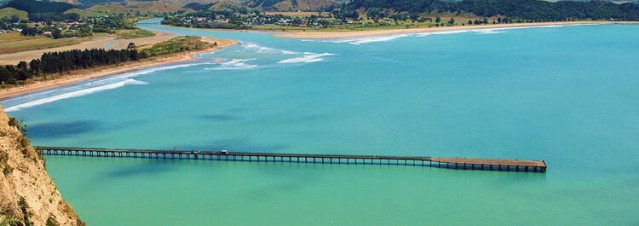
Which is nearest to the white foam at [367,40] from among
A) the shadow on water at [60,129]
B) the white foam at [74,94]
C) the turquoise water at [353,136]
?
the turquoise water at [353,136]

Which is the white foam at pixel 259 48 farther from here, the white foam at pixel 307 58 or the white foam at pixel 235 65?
the white foam at pixel 235 65

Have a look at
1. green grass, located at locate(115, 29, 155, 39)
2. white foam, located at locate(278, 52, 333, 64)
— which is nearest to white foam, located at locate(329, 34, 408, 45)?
white foam, located at locate(278, 52, 333, 64)

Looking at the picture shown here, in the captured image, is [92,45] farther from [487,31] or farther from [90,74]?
[487,31]

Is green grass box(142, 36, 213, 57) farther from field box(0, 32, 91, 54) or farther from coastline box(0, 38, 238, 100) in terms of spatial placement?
field box(0, 32, 91, 54)

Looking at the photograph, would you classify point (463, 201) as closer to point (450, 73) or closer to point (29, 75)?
point (450, 73)

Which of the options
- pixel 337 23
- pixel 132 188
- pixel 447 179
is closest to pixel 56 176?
pixel 132 188
